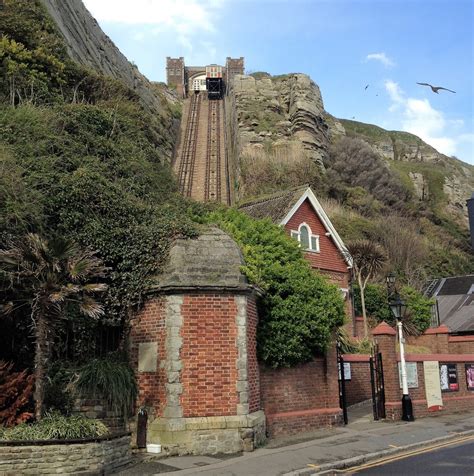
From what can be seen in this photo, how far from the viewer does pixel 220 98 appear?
8162cm

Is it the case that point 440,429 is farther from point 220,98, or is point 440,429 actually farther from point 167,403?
point 220,98

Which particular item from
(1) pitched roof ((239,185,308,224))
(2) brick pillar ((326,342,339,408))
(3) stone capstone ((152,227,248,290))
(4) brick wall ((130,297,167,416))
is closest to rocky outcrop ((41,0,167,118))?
(1) pitched roof ((239,185,308,224))

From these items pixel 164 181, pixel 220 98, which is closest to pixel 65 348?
pixel 164 181

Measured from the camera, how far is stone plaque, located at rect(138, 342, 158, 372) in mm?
11969

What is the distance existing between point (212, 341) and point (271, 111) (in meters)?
55.8

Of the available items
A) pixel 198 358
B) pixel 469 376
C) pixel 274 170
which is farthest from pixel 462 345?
pixel 274 170

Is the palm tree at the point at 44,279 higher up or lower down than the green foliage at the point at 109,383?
higher up

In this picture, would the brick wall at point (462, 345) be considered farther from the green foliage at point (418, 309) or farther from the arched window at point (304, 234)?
the arched window at point (304, 234)

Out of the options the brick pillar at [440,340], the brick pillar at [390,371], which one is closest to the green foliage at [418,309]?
the brick pillar at [440,340]

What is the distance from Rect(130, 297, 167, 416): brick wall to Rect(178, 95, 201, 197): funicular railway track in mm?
32122

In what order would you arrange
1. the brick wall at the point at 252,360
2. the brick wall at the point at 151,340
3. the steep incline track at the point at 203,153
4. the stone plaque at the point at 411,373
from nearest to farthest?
the brick wall at the point at 151,340 → the brick wall at the point at 252,360 → the stone plaque at the point at 411,373 → the steep incline track at the point at 203,153

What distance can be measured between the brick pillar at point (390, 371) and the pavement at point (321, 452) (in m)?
0.55

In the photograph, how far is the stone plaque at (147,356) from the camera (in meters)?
12.0

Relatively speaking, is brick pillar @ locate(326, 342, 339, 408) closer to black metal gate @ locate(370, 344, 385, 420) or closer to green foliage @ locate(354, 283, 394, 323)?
black metal gate @ locate(370, 344, 385, 420)
